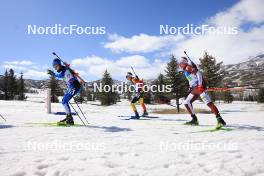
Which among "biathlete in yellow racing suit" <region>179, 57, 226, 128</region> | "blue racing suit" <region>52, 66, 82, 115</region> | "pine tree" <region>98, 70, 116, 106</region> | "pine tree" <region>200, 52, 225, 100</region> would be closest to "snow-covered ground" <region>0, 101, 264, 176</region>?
"biathlete in yellow racing suit" <region>179, 57, 226, 128</region>

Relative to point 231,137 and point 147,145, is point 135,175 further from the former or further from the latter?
point 231,137

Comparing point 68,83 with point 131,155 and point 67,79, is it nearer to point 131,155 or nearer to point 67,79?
point 67,79

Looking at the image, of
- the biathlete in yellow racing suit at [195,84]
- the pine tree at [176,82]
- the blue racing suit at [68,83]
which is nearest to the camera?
the biathlete in yellow racing suit at [195,84]

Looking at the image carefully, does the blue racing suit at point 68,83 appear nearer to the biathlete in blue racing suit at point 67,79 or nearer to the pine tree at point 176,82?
the biathlete in blue racing suit at point 67,79

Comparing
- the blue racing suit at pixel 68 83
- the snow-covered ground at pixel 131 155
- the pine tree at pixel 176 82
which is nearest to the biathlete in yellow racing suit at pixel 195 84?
the snow-covered ground at pixel 131 155

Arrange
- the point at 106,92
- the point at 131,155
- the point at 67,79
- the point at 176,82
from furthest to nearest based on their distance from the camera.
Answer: the point at 106,92 → the point at 176,82 → the point at 67,79 → the point at 131,155

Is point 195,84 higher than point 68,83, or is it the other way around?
point 68,83

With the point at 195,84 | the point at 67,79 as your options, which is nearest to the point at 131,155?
the point at 195,84

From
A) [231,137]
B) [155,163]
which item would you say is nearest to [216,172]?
[155,163]

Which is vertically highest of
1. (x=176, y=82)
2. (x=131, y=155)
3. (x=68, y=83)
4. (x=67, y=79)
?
(x=176, y=82)

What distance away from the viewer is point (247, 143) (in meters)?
6.58

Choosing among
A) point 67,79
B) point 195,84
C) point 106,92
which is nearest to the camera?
point 195,84

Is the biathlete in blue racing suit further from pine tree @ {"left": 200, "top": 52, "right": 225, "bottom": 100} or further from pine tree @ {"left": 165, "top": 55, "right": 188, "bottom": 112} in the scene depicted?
pine tree @ {"left": 200, "top": 52, "right": 225, "bottom": 100}

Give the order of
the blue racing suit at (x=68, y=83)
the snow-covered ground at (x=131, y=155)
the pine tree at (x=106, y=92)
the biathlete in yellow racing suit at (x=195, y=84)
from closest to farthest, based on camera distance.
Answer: the snow-covered ground at (x=131, y=155) → the biathlete in yellow racing suit at (x=195, y=84) → the blue racing suit at (x=68, y=83) → the pine tree at (x=106, y=92)
